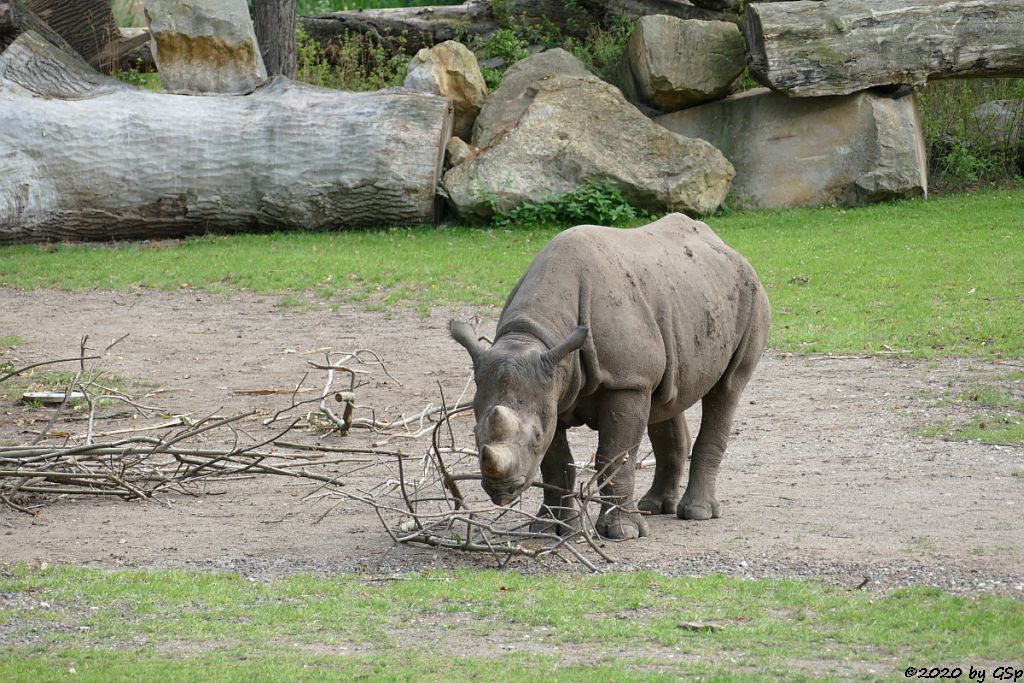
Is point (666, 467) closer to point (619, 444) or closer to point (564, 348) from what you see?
point (619, 444)

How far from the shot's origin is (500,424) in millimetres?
5238

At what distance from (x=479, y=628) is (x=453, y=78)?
13.0 meters

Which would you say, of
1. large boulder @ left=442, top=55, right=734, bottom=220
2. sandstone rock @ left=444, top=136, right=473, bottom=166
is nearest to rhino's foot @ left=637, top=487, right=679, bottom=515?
large boulder @ left=442, top=55, right=734, bottom=220

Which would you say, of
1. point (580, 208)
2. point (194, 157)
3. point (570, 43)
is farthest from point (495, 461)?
point (570, 43)

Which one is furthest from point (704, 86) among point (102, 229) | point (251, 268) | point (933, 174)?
point (102, 229)

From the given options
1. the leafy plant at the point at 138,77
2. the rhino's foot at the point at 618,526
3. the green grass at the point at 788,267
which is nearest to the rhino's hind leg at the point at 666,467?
the rhino's foot at the point at 618,526

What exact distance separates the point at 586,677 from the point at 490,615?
2.67ft

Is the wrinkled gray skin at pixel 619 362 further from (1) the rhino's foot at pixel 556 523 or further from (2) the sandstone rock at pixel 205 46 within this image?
(2) the sandstone rock at pixel 205 46

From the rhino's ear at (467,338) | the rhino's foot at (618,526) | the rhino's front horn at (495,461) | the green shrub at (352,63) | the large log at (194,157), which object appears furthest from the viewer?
the green shrub at (352,63)

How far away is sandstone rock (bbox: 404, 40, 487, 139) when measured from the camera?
16.7 m

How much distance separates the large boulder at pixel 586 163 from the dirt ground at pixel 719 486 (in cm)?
415

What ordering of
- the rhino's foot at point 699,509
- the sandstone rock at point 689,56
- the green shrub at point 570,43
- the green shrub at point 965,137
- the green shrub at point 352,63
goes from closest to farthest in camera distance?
the rhino's foot at point 699,509
the sandstone rock at point 689,56
the green shrub at point 965,137
the green shrub at point 570,43
the green shrub at point 352,63

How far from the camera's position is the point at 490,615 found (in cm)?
501

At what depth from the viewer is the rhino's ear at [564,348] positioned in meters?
5.41
